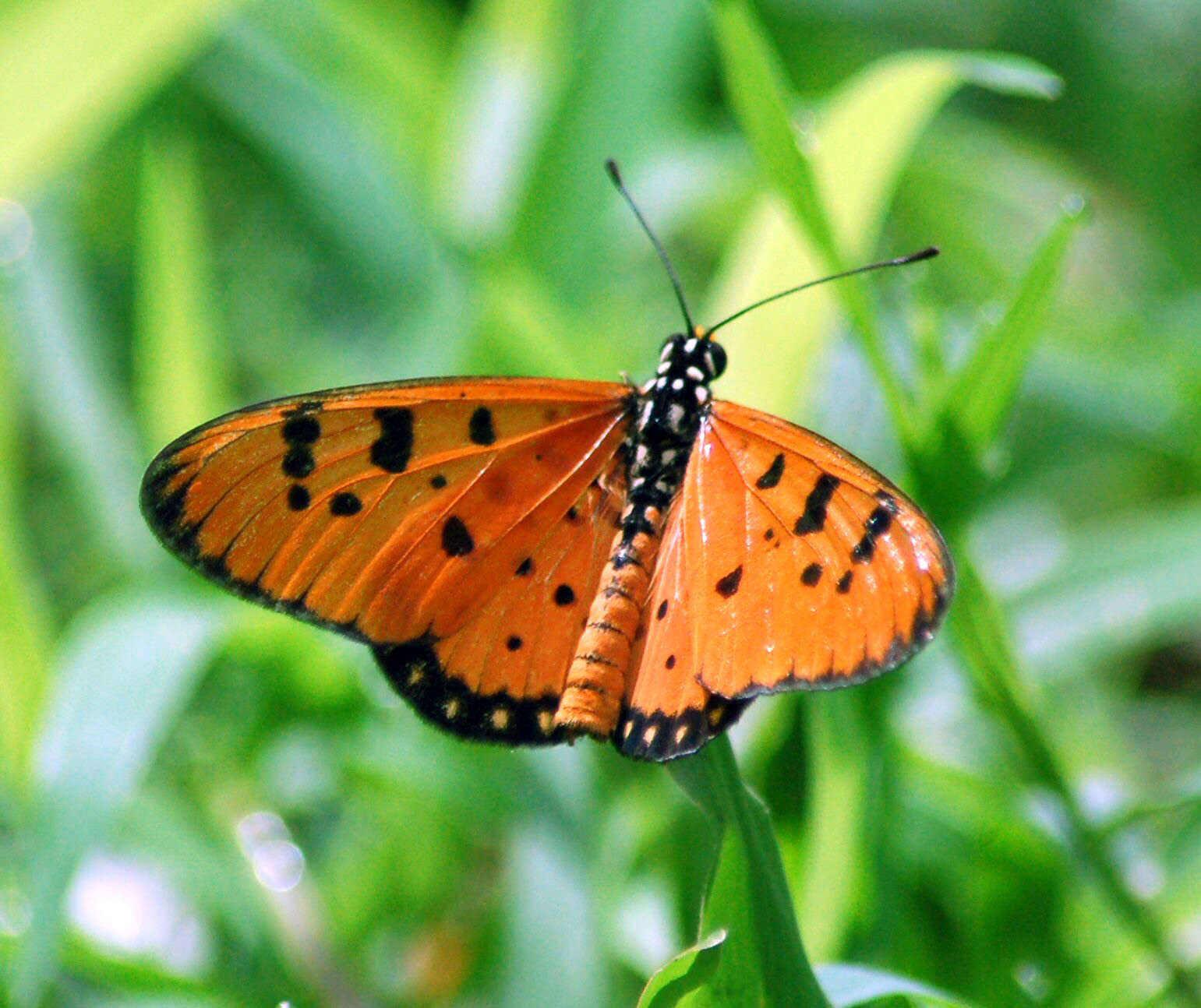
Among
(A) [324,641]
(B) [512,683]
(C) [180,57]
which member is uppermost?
(C) [180,57]

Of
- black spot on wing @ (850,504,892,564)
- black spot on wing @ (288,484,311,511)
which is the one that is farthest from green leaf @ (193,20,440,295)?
black spot on wing @ (850,504,892,564)

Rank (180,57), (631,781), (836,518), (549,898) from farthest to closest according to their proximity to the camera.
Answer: (180,57) → (631,781) → (549,898) → (836,518)

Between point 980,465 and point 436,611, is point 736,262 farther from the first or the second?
point 436,611

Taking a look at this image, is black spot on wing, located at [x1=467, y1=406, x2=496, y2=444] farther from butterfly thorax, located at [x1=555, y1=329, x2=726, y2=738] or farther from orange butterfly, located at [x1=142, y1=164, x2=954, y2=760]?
butterfly thorax, located at [x1=555, y1=329, x2=726, y2=738]

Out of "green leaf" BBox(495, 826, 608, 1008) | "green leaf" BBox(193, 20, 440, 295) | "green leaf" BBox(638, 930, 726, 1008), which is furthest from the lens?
"green leaf" BBox(193, 20, 440, 295)

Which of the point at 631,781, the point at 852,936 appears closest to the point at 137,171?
the point at 631,781

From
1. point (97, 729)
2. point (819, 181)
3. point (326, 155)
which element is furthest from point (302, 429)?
point (326, 155)
